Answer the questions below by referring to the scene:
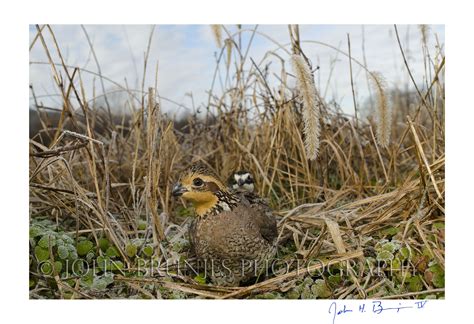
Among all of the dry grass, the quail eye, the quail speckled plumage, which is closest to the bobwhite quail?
the dry grass

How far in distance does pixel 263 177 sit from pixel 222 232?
826mm

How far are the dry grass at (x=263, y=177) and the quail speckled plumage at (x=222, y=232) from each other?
0.34ft

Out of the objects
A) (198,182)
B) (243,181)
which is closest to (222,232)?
(198,182)

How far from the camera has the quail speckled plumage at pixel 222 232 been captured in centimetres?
301

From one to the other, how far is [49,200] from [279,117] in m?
1.49

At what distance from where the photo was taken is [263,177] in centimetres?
379

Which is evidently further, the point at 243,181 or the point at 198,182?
the point at 243,181

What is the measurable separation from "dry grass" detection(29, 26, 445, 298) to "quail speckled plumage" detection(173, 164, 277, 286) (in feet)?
0.34

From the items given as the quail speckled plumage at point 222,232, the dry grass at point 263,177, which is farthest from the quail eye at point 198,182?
the dry grass at point 263,177

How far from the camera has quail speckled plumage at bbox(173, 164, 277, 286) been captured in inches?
118
